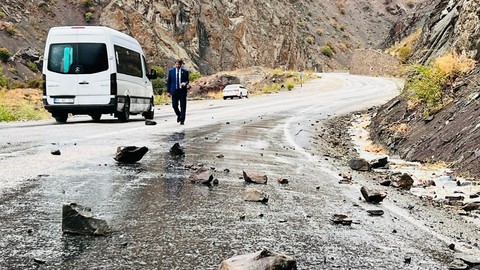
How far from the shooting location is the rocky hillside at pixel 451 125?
33.1 ft

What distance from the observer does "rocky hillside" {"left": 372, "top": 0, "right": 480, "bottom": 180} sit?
33.1ft

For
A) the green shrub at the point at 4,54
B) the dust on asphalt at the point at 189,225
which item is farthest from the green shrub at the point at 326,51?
the dust on asphalt at the point at 189,225

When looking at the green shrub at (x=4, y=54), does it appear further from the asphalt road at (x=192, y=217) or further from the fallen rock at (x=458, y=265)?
the fallen rock at (x=458, y=265)

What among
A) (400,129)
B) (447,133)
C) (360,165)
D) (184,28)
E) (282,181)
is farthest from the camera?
(184,28)

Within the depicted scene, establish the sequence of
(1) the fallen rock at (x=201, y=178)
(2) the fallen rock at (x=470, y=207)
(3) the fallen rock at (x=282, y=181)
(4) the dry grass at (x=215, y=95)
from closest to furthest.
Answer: (2) the fallen rock at (x=470, y=207), (1) the fallen rock at (x=201, y=178), (3) the fallen rock at (x=282, y=181), (4) the dry grass at (x=215, y=95)

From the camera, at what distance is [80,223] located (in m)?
4.41

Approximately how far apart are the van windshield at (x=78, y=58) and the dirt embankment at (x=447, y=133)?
848cm

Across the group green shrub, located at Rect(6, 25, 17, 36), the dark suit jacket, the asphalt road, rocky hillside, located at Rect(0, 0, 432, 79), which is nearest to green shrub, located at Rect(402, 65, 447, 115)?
the asphalt road

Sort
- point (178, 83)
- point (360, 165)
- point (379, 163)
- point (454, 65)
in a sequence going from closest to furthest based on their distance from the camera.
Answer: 1. point (360, 165)
2. point (379, 163)
3. point (454, 65)
4. point (178, 83)

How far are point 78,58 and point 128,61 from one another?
1851 mm

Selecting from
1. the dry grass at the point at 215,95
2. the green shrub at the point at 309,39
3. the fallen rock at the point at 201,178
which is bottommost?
the dry grass at the point at 215,95

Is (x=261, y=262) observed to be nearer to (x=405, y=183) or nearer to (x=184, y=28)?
(x=405, y=183)

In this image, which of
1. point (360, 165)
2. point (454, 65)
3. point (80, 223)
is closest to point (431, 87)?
point (454, 65)

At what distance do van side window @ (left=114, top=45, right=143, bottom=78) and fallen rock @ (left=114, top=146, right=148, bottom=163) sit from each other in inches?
378
